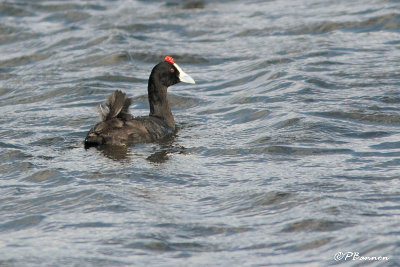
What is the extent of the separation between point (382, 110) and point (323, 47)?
4008 mm

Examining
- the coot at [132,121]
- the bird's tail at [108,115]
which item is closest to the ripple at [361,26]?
the coot at [132,121]

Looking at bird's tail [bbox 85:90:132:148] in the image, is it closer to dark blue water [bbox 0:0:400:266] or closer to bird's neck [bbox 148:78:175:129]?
dark blue water [bbox 0:0:400:266]

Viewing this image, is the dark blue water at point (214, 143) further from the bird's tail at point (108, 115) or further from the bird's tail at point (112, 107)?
the bird's tail at point (112, 107)

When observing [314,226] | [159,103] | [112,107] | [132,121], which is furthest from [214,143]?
[314,226]

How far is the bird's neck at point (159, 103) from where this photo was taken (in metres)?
9.96

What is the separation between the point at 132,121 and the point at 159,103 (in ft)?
3.55

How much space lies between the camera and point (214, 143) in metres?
8.88

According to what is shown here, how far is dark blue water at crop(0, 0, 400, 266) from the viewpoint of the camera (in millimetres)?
5816

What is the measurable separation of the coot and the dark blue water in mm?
161

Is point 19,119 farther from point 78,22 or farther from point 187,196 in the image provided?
point 78,22

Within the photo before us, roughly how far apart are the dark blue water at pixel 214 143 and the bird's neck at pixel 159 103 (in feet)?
1.24

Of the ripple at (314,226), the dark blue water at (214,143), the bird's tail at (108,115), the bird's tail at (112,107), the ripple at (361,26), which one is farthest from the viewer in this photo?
the ripple at (361,26)

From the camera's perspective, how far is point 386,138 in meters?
8.63

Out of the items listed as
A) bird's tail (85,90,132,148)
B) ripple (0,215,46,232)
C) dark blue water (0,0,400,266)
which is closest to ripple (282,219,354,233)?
dark blue water (0,0,400,266)
